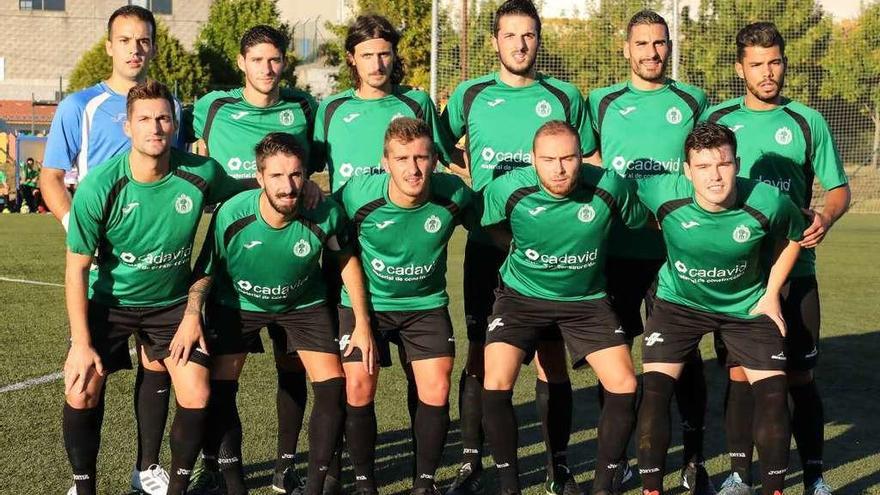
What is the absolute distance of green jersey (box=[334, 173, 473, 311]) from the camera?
17.1 ft

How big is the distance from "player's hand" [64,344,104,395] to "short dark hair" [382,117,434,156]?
156 cm

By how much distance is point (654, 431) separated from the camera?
5074 millimetres

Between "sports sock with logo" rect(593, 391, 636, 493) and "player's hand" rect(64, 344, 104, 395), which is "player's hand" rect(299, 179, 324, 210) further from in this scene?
"sports sock with logo" rect(593, 391, 636, 493)

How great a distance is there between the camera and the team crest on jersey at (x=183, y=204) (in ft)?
16.2

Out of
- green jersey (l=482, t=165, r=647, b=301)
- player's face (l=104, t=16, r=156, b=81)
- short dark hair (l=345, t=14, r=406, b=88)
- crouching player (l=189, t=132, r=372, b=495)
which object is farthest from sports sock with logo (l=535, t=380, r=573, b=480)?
player's face (l=104, t=16, r=156, b=81)

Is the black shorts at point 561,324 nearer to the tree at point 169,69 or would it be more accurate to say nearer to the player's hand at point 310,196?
the player's hand at point 310,196

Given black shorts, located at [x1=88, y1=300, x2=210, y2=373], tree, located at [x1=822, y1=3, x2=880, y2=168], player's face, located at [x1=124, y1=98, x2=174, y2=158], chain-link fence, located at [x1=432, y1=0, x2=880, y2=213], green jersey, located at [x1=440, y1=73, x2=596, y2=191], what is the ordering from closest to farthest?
1. player's face, located at [x1=124, y1=98, x2=174, y2=158]
2. black shorts, located at [x1=88, y1=300, x2=210, y2=373]
3. green jersey, located at [x1=440, y1=73, x2=596, y2=191]
4. chain-link fence, located at [x1=432, y1=0, x2=880, y2=213]
5. tree, located at [x1=822, y1=3, x2=880, y2=168]

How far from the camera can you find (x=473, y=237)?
18.8 feet

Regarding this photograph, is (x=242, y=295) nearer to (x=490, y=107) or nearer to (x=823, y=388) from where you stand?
(x=490, y=107)

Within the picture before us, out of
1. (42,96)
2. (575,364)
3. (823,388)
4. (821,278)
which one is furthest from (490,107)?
(42,96)

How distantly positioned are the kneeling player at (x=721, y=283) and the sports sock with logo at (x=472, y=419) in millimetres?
904

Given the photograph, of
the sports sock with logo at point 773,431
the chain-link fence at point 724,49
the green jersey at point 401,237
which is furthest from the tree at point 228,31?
the sports sock with logo at point 773,431

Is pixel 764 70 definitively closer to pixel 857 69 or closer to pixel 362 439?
pixel 362 439

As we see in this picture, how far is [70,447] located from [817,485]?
3.46 metres
